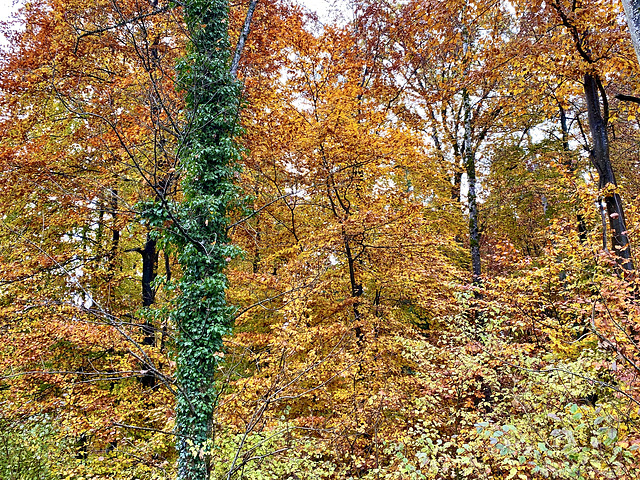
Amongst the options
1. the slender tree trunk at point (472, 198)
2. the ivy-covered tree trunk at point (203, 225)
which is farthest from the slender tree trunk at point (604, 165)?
the ivy-covered tree trunk at point (203, 225)

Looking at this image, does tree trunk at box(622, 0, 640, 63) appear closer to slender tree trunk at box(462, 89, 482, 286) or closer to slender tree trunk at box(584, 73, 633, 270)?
slender tree trunk at box(584, 73, 633, 270)

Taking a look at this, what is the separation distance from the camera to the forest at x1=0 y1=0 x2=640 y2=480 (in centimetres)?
464

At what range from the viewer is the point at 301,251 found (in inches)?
318

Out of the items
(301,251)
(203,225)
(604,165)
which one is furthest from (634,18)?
(301,251)

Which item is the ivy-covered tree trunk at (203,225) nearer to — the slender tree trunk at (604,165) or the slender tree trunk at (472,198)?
the slender tree trunk at (472,198)

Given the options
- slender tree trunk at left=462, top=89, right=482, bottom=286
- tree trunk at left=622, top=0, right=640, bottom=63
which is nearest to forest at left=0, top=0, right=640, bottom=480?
tree trunk at left=622, top=0, right=640, bottom=63

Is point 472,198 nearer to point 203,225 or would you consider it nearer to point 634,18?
point 203,225

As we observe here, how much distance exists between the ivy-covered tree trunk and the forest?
46 millimetres

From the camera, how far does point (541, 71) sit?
675 cm

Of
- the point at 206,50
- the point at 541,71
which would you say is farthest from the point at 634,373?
the point at 206,50

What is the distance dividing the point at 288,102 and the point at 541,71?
5479 millimetres

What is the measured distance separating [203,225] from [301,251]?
9.26 ft

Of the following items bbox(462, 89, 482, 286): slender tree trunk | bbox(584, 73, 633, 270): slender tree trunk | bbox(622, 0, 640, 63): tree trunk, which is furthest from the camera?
bbox(462, 89, 482, 286): slender tree trunk

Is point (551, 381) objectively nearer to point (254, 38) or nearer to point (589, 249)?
point (589, 249)
